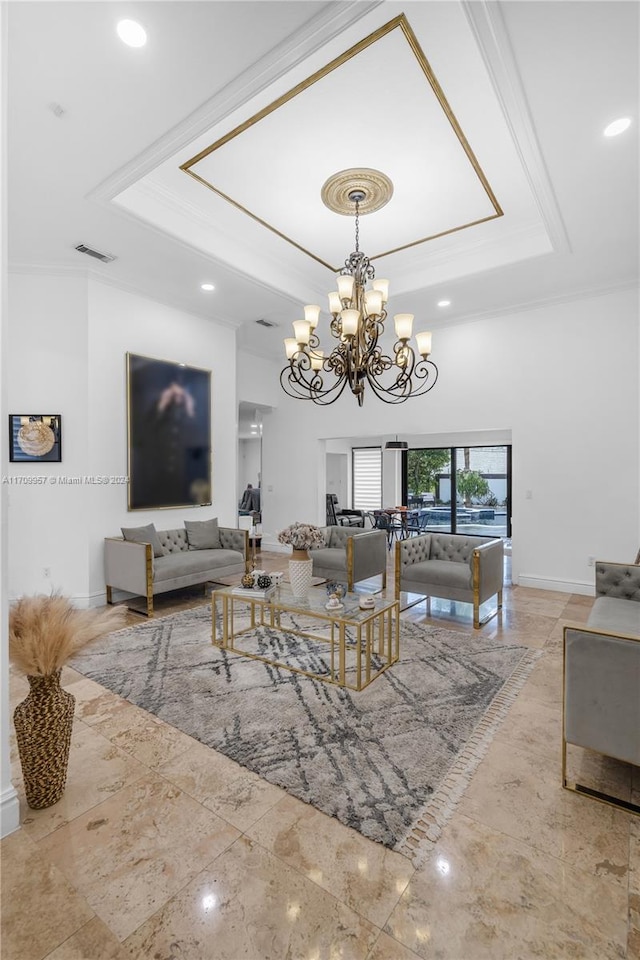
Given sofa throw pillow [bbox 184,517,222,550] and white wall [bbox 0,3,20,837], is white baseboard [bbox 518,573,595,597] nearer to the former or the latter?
sofa throw pillow [bbox 184,517,222,550]

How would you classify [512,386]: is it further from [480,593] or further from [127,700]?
[127,700]

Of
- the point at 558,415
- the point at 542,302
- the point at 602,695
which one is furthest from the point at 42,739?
the point at 542,302

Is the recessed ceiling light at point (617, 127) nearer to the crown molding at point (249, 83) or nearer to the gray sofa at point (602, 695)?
the crown molding at point (249, 83)

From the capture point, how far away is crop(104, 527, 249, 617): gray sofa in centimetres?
462

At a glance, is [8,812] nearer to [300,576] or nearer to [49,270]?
[300,576]

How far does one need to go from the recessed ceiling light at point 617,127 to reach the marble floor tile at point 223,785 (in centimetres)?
448

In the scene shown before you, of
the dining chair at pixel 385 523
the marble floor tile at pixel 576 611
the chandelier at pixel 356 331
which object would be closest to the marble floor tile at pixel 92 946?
the chandelier at pixel 356 331

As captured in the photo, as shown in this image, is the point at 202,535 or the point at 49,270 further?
the point at 202,535

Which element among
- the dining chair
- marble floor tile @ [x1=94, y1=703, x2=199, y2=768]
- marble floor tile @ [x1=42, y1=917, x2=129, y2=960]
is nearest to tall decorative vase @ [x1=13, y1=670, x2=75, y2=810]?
marble floor tile @ [x1=94, y1=703, x2=199, y2=768]

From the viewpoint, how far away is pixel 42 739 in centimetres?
200

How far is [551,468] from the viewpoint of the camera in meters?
5.77

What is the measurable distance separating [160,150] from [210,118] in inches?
20.5

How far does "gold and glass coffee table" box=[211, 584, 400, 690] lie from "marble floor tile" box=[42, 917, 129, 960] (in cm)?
170

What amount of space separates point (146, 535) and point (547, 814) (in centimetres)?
442
